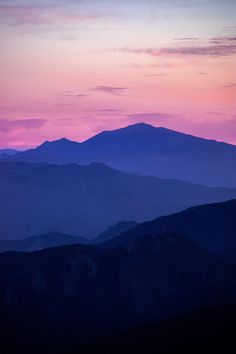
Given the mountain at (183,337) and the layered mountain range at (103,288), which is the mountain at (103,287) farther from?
the mountain at (183,337)

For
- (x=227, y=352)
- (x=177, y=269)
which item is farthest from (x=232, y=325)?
(x=177, y=269)

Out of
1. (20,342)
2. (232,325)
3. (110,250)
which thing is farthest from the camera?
(110,250)

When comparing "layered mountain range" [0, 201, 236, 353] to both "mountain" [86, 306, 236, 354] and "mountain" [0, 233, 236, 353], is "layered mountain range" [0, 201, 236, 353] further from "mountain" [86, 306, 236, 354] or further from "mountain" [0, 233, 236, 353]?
"mountain" [86, 306, 236, 354]

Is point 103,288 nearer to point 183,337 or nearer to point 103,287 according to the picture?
point 103,287

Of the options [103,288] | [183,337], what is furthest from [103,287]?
[183,337]

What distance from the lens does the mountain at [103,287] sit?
158875 millimetres

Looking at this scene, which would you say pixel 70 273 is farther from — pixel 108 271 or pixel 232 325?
pixel 232 325

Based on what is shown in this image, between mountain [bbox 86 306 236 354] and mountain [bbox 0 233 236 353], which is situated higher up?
mountain [bbox 0 233 236 353]

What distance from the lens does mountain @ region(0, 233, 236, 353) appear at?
15888 centimetres

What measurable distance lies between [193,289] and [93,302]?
1105 inches

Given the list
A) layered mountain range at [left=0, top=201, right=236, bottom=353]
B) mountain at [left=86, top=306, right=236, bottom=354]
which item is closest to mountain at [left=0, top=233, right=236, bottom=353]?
layered mountain range at [left=0, top=201, right=236, bottom=353]

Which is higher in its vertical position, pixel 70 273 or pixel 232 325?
pixel 70 273

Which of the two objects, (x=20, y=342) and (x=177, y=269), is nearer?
(x=20, y=342)

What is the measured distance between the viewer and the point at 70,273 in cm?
17188
